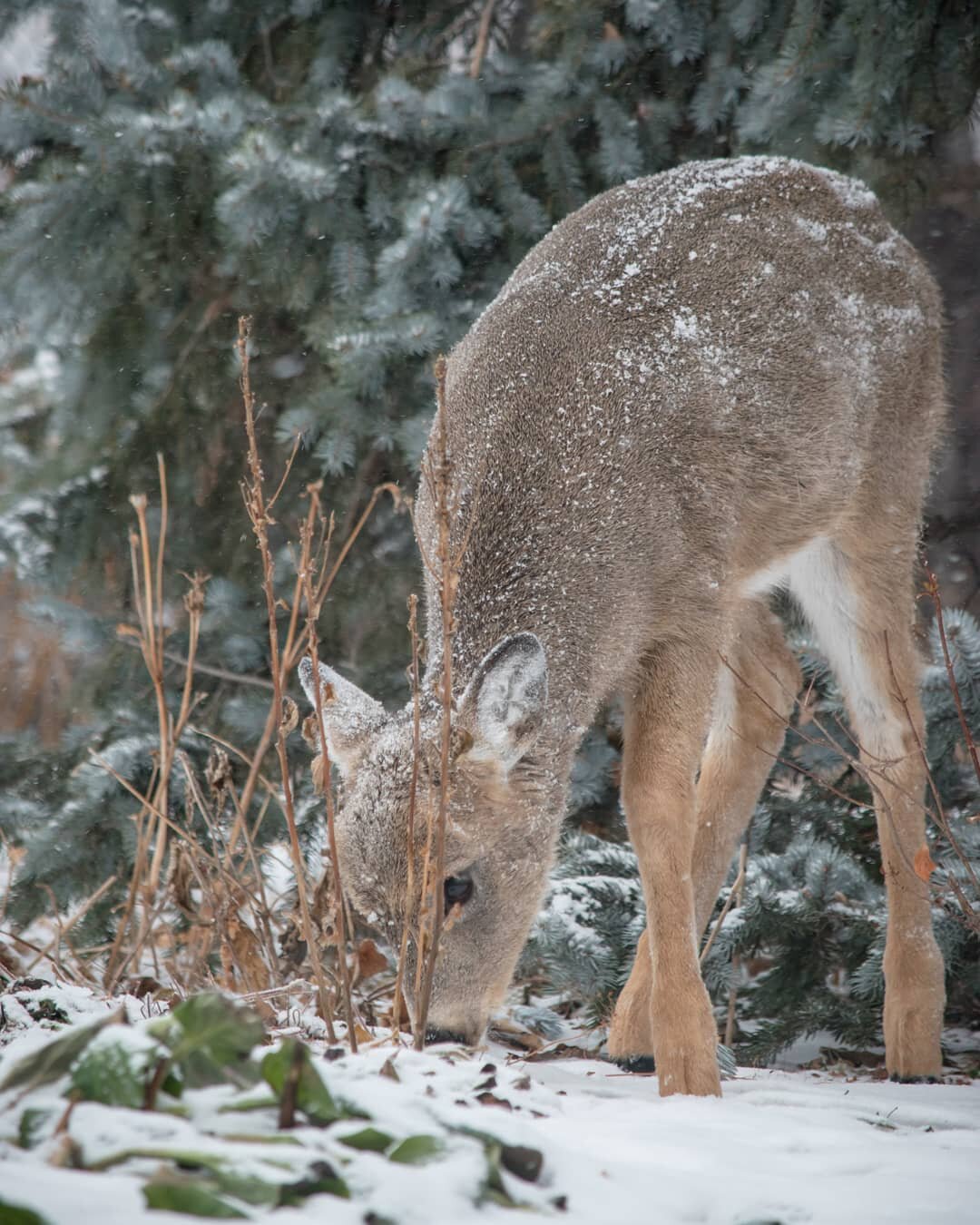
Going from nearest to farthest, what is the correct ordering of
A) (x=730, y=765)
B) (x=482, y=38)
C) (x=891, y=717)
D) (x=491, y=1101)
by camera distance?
(x=491, y=1101)
(x=891, y=717)
(x=730, y=765)
(x=482, y=38)

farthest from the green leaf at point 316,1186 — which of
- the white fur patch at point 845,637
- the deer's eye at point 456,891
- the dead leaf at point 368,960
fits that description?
the white fur patch at point 845,637

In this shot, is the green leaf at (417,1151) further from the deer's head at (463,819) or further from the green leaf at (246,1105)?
the deer's head at (463,819)

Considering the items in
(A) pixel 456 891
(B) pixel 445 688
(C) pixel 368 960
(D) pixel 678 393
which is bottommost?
(C) pixel 368 960

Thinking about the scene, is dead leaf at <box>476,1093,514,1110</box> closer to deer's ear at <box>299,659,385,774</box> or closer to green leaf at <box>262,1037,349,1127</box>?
green leaf at <box>262,1037,349,1127</box>

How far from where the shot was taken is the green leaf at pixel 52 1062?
1.92 m

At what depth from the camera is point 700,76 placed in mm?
5742

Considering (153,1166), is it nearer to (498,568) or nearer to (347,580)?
(498,568)

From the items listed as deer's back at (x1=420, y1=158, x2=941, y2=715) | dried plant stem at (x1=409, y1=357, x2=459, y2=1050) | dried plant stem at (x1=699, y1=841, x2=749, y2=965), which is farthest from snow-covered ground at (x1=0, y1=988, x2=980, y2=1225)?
deer's back at (x1=420, y1=158, x2=941, y2=715)

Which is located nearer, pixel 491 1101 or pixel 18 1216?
pixel 18 1216

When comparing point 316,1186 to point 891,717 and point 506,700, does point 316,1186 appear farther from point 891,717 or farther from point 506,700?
point 891,717

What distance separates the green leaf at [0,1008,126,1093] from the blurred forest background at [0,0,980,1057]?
9.02 feet

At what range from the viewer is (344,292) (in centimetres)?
551

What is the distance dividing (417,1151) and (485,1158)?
0.11 meters

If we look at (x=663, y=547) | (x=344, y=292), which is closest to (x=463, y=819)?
(x=663, y=547)
